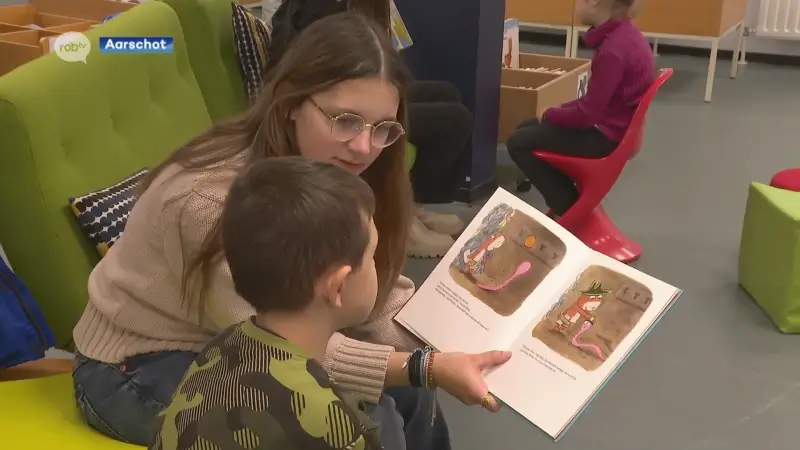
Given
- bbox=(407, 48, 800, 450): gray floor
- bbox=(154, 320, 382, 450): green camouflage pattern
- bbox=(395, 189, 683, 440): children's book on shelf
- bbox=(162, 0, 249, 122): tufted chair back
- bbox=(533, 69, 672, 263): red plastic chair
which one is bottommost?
bbox=(407, 48, 800, 450): gray floor

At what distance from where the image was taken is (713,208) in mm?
3365

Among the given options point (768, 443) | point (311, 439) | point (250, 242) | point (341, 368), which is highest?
point (250, 242)

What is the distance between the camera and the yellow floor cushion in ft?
4.26

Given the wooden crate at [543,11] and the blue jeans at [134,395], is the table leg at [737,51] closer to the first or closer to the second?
the wooden crate at [543,11]

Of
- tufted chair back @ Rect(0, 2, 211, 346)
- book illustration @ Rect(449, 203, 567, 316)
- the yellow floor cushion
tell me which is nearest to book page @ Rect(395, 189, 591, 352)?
book illustration @ Rect(449, 203, 567, 316)

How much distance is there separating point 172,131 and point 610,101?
1.54 meters

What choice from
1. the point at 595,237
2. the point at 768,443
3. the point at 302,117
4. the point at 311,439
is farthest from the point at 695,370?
the point at 311,439

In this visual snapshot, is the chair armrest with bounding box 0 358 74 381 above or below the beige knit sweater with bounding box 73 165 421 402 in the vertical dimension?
below

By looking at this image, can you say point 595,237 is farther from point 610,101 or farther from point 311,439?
point 311,439

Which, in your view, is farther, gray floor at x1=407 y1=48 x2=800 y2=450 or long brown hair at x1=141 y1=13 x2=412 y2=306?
gray floor at x1=407 y1=48 x2=800 y2=450

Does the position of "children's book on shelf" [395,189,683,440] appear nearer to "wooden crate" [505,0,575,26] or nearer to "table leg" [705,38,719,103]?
"table leg" [705,38,719,103]

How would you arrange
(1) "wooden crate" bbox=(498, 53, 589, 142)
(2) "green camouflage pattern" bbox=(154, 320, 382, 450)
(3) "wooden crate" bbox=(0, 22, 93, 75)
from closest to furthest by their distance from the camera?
(2) "green camouflage pattern" bbox=(154, 320, 382, 450), (3) "wooden crate" bbox=(0, 22, 93, 75), (1) "wooden crate" bbox=(498, 53, 589, 142)

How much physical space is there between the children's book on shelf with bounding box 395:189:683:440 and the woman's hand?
2 centimetres

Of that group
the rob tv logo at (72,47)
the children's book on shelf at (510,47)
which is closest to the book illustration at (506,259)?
the rob tv logo at (72,47)
